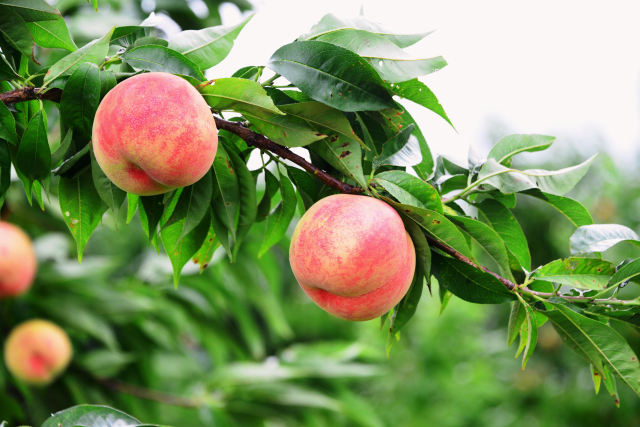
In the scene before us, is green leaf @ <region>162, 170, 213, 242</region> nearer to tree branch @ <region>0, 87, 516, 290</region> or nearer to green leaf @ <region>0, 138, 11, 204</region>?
tree branch @ <region>0, 87, 516, 290</region>

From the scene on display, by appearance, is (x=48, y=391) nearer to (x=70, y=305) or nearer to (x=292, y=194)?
(x=70, y=305)

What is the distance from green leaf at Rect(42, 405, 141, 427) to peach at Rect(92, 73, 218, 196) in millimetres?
252

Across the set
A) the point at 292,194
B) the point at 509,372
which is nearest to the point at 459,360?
the point at 509,372

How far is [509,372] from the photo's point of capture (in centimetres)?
488

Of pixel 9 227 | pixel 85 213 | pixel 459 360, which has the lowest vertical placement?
pixel 459 360

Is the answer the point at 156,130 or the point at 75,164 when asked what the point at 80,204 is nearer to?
the point at 75,164

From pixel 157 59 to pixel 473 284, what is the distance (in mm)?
466

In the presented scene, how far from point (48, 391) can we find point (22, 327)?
11.5 inches

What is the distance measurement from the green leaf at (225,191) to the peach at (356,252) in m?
0.11

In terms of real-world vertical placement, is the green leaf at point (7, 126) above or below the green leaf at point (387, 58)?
below

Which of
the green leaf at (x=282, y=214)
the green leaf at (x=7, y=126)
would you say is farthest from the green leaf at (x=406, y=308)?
the green leaf at (x=7, y=126)

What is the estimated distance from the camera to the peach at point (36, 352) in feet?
5.48

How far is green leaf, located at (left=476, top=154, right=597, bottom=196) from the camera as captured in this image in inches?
24.9

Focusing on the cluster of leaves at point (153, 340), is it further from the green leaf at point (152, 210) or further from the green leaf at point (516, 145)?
the green leaf at point (516, 145)
